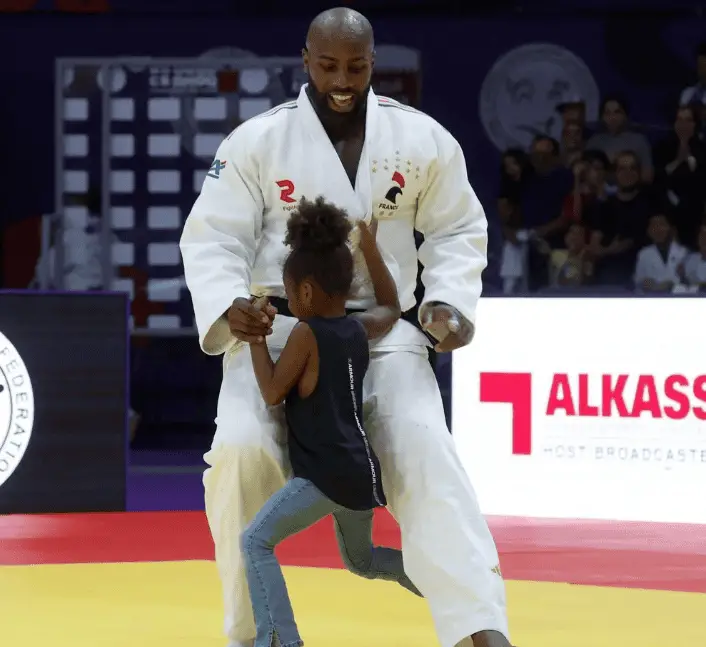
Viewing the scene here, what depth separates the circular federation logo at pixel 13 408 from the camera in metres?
5.27

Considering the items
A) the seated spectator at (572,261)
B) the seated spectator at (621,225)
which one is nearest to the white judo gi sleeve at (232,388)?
the seated spectator at (572,261)

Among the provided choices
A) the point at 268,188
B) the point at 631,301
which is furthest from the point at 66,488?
the point at 268,188

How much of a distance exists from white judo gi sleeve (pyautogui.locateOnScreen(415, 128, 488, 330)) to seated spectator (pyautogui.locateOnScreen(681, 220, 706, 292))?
4.53m

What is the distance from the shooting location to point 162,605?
371 cm

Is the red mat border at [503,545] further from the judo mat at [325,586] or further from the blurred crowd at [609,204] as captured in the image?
the blurred crowd at [609,204]

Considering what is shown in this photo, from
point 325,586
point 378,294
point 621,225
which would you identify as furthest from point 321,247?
point 621,225

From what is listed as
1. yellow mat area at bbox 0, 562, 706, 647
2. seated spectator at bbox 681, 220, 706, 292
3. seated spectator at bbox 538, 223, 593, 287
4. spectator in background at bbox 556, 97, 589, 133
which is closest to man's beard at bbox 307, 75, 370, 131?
yellow mat area at bbox 0, 562, 706, 647

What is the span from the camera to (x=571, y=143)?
8.25 meters

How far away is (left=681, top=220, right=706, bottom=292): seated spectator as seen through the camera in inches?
289

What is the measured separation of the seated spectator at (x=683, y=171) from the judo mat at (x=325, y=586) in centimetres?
334

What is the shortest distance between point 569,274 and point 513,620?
13.8ft

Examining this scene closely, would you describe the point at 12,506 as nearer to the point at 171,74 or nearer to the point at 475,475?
the point at 475,475

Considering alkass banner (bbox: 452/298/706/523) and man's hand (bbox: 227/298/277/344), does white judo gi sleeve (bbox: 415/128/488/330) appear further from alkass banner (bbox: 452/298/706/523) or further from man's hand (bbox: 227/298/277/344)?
alkass banner (bbox: 452/298/706/523)

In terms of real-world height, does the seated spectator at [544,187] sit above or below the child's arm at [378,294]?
above
